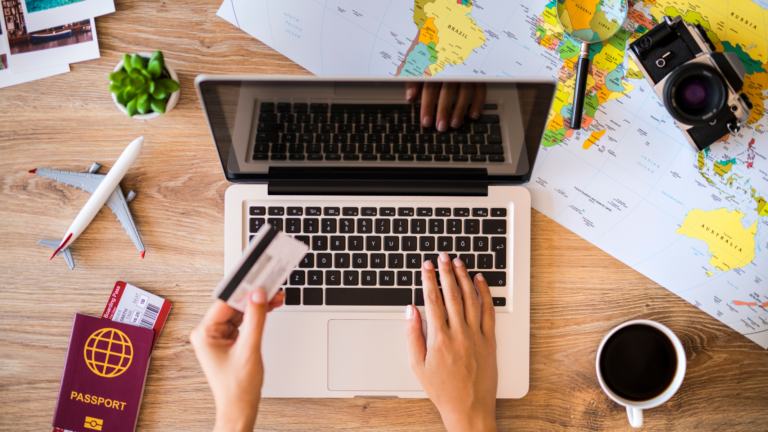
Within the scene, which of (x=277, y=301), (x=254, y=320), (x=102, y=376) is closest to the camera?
(x=254, y=320)

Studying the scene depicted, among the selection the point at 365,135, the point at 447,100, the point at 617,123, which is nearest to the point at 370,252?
the point at 365,135

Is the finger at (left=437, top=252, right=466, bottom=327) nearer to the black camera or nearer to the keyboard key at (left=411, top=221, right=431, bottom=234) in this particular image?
the keyboard key at (left=411, top=221, right=431, bottom=234)

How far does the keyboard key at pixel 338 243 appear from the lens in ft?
2.95

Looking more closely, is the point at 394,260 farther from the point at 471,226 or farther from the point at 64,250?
the point at 64,250

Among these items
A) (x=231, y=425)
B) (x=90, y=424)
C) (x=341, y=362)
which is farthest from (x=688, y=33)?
(x=90, y=424)

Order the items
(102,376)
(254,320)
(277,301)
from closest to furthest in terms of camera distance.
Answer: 1. (254,320)
2. (277,301)
3. (102,376)

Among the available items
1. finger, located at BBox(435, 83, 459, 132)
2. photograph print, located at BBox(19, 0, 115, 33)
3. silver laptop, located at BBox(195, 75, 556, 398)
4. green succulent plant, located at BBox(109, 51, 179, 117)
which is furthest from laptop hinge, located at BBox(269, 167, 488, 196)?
photograph print, located at BBox(19, 0, 115, 33)

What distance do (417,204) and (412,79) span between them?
11.4 inches

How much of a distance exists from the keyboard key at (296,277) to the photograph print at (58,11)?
2.25 ft

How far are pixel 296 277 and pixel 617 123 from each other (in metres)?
0.74

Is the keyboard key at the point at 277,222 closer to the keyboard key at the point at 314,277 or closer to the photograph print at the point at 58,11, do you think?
the keyboard key at the point at 314,277

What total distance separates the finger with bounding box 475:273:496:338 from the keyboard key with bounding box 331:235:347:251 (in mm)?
271

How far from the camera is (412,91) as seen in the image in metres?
0.71

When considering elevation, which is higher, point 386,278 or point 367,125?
point 367,125
